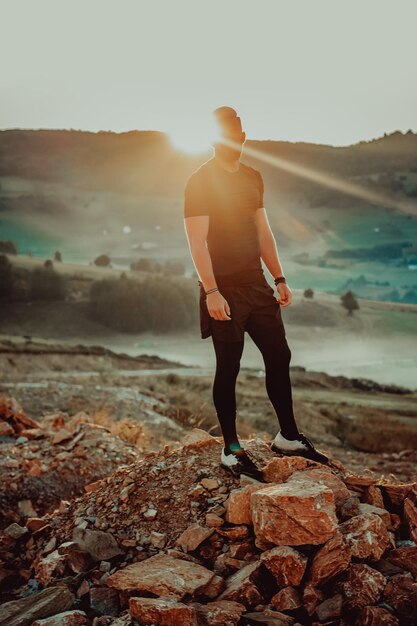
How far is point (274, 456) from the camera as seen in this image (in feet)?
14.6

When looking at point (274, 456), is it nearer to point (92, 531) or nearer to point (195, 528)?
point (195, 528)

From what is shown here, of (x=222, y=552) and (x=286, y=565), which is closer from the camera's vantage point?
(x=286, y=565)

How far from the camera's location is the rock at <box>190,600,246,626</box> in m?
2.97

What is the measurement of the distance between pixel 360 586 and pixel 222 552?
0.80m

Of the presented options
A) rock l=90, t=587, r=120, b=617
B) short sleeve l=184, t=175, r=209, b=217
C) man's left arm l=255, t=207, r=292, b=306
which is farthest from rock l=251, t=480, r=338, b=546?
short sleeve l=184, t=175, r=209, b=217

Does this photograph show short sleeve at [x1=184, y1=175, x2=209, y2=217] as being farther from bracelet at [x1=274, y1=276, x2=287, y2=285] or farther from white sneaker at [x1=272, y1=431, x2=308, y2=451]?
white sneaker at [x1=272, y1=431, x2=308, y2=451]

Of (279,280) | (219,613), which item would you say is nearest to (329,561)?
(219,613)

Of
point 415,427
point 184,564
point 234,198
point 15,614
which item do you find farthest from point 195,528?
point 415,427

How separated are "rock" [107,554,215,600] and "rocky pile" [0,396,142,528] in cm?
254

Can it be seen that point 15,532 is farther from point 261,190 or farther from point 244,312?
point 261,190

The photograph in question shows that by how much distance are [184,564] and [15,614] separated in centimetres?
87

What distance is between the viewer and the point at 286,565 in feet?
10.5

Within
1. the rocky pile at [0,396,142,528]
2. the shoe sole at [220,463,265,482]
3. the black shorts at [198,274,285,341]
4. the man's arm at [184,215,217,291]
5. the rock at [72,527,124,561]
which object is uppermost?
the man's arm at [184,215,217,291]

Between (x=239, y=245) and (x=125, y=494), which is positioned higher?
(x=239, y=245)
